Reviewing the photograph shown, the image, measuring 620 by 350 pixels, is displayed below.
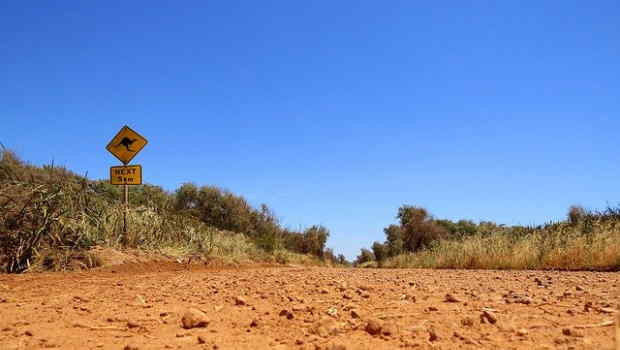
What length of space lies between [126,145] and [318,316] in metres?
9.84

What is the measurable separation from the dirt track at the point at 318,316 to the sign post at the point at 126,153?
255 inches

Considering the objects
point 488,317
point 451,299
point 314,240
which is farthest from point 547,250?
point 314,240

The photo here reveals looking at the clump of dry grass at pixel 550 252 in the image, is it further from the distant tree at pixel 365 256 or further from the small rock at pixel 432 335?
the distant tree at pixel 365 256

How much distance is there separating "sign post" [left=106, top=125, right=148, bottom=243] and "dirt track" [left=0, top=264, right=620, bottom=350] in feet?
21.3

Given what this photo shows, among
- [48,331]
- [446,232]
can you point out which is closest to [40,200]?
[48,331]

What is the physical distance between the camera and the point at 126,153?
11961mm

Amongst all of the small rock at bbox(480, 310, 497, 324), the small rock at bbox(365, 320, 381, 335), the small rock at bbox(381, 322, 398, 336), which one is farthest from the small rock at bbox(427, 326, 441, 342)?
the small rock at bbox(480, 310, 497, 324)

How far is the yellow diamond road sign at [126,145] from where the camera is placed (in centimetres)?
1196

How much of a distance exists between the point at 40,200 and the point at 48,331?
23.4 feet

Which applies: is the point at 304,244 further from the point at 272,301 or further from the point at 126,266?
the point at 272,301

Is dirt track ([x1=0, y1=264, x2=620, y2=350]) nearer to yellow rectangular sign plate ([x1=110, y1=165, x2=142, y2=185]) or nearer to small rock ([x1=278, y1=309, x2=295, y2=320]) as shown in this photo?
small rock ([x1=278, y1=309, x2=295, y2=320])

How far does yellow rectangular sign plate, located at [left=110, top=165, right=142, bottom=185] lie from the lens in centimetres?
1172

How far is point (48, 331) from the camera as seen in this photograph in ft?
11.4

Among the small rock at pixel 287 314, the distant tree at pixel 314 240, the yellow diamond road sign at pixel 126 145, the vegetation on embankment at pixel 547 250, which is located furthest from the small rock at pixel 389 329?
the distant tree at pixel 314 240
